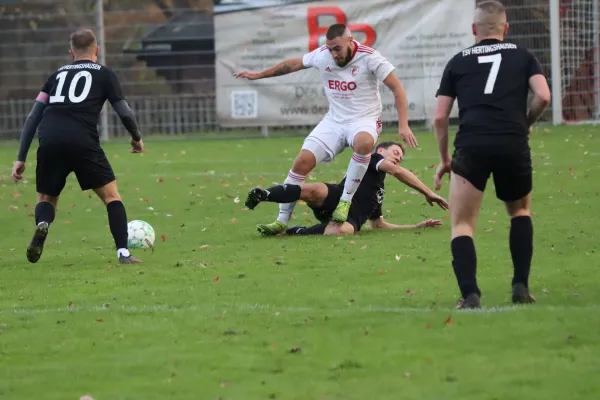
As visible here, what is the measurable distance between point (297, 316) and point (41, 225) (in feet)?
10.8

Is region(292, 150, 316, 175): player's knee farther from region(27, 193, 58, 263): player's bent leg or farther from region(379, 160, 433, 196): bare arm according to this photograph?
region(27, 193, 58, 263): player's bent leg

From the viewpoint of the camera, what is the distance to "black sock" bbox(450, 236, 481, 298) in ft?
22.5

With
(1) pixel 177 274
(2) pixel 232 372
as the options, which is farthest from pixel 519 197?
(1) pixel 177 274

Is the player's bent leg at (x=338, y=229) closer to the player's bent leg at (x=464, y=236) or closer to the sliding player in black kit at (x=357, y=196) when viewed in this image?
the sliding player in black kit at (x=357, y=196)

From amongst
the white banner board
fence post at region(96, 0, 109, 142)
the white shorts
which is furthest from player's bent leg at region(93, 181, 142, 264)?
fence post at region(96, 0, 109, 142)

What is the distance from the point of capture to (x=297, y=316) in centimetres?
703

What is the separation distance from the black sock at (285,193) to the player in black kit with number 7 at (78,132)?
165 cm

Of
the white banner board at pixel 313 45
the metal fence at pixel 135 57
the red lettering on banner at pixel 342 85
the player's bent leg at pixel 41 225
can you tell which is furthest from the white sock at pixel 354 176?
the metal fence at pixel 135 57

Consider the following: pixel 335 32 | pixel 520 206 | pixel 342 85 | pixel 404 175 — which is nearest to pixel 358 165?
pixel 404 175

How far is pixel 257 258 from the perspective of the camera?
972cm

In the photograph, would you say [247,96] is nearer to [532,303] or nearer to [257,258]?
[257,258]

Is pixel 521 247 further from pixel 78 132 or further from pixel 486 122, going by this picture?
pixel 78 132

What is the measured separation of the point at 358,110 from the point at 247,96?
40.5 feet

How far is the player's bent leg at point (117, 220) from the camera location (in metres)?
9.77
